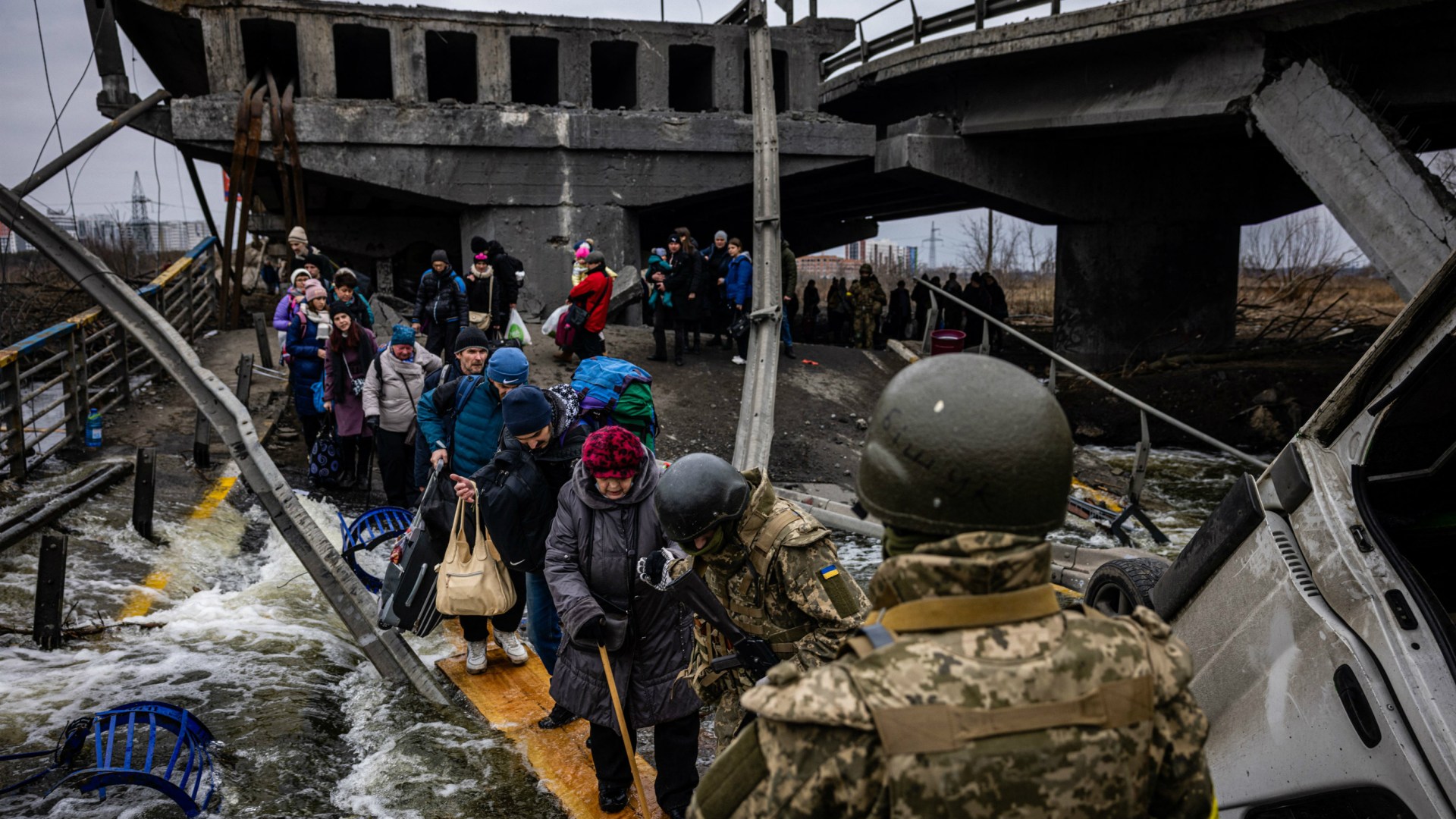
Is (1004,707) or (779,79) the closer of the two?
(1004,707)

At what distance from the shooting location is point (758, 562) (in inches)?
124

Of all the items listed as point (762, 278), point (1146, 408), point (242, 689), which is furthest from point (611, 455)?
point (1146, 408)

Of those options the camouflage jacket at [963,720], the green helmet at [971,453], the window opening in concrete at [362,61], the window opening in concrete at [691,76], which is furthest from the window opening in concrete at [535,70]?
the camouflage jacket at [963,720]

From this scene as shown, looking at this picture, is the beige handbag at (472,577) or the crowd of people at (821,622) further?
the beige handbag at (472,577)

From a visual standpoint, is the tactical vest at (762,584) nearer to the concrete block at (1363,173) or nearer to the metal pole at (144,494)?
the metal pole at (144,494)

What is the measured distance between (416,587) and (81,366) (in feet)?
20.8

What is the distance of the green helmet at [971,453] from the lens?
1610 millimetres

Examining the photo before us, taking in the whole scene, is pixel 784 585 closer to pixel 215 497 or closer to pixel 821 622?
pixel 821 622

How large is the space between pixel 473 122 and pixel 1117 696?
605 inches

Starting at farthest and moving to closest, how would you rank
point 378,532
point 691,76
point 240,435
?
point 691,76 → point 378,532 → point 240,435

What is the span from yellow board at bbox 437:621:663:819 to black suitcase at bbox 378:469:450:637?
0.46 m

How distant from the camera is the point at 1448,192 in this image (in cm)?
987

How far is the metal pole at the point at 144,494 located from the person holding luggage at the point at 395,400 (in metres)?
1.49

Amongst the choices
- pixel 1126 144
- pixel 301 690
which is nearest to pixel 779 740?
pixel 301 690
